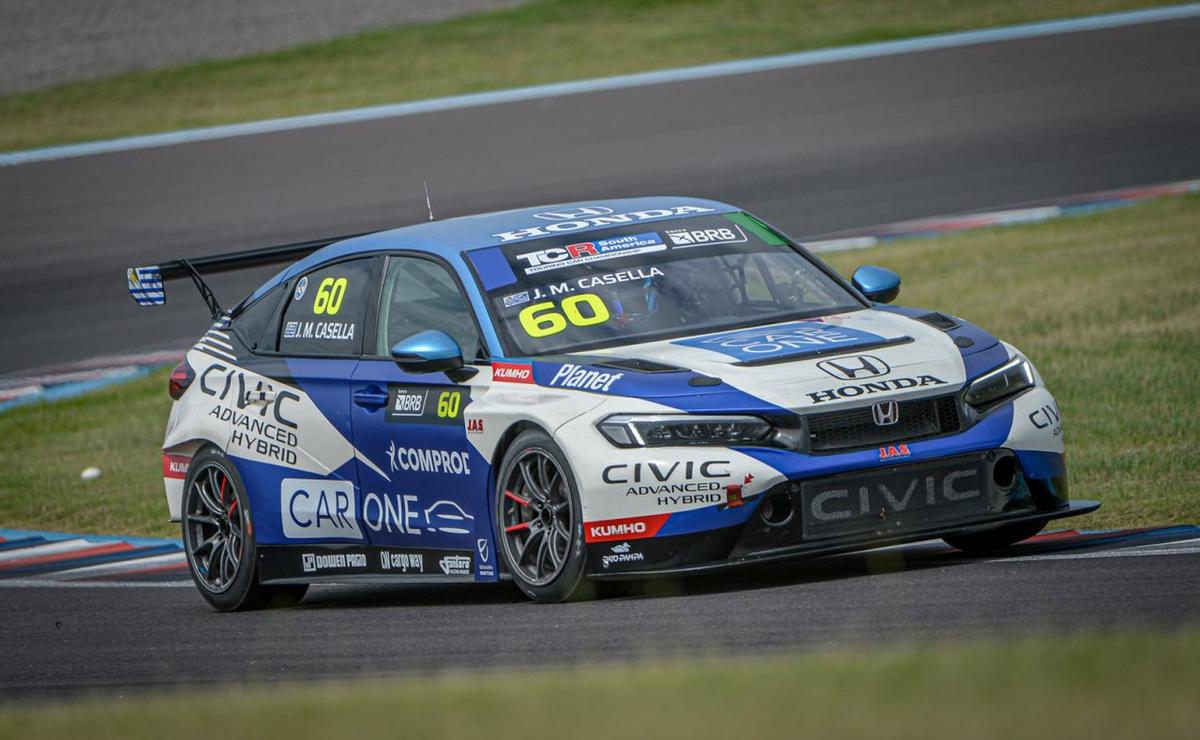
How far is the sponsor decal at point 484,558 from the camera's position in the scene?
24.4 ft

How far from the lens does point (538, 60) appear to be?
3003 centimetres

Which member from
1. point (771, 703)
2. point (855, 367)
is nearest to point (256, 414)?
point (855, 367)

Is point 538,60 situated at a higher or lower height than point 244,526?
higher

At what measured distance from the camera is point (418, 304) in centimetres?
820

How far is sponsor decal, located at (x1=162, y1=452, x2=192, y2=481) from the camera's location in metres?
9.09

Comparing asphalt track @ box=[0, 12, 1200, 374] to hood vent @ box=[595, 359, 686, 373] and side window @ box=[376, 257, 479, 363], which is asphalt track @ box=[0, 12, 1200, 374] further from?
hood vent @ box=[595, 359, 686, 373]

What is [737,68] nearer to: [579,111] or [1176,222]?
[579,111]

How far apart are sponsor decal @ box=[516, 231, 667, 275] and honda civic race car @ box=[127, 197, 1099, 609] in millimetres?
12

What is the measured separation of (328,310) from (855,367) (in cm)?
257

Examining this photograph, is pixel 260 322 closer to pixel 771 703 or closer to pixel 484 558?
pixel 484 558

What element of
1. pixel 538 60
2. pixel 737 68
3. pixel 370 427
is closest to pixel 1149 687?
pixel 370 427

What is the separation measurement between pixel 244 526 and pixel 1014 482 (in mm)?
3360

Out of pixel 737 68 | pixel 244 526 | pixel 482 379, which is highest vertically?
pixel 737 68

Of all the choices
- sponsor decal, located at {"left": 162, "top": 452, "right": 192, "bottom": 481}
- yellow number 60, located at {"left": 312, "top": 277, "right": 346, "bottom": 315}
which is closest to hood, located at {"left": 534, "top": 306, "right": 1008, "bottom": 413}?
yellow number 60, located at {"left": 312, "top": 277, "right": 346, "bottom": 315}
